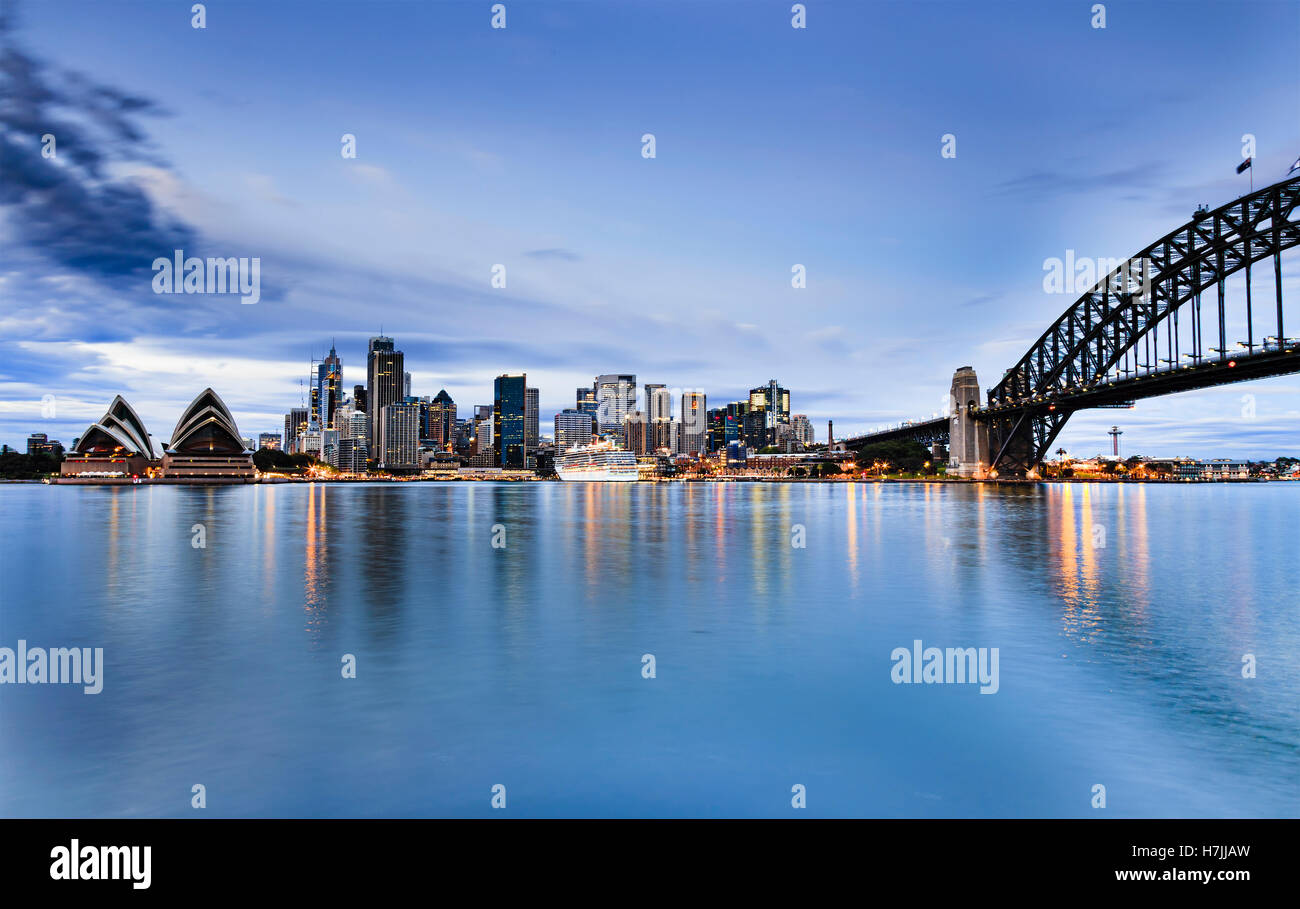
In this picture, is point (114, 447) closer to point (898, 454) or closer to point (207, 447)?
point (207, 447)

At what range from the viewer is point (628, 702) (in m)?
12.9

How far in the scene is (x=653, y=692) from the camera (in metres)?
13.4

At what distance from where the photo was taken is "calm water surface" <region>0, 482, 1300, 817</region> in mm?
9359

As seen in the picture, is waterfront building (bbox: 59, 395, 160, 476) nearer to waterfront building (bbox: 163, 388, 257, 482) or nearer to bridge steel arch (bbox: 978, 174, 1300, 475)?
waterfront building (bbox: 163, 388, 257, 482)

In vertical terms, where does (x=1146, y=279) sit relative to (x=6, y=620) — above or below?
above

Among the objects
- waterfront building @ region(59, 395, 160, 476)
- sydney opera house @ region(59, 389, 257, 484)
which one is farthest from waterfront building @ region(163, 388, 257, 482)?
waterfront building @ region(59, 395, 160, 476)

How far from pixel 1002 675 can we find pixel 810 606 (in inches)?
300

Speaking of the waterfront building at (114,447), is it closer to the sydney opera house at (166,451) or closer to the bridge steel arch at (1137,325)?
the sydney opera house at (166,451)

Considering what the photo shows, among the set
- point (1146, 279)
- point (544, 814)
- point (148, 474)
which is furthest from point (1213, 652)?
point (148, 474)

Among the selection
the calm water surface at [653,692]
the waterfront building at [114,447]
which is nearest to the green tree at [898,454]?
the calm water surface at [653,692]
